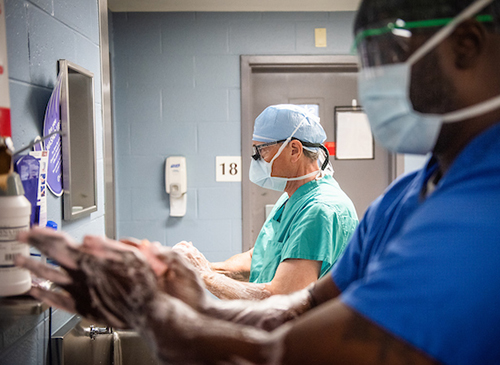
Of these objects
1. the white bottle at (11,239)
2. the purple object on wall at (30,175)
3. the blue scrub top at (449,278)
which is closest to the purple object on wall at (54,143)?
the purple object on wall at (30,175)

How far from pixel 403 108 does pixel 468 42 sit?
120 mm

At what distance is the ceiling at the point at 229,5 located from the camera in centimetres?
238

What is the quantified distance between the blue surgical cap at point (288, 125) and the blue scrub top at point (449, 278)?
1.02 m

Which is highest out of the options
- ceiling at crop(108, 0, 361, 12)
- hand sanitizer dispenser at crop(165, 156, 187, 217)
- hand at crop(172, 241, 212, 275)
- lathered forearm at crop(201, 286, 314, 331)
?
ceiling at crop(108, 0, 361, 12)

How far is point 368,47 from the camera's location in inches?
24.6

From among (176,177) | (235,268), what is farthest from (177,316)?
(176,177)

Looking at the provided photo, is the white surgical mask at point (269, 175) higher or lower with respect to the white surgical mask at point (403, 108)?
lower

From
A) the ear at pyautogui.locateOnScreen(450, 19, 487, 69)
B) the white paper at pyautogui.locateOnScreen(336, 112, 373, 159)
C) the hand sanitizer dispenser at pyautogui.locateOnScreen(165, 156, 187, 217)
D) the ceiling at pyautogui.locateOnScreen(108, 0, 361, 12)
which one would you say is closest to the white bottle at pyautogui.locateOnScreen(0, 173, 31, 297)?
the ear at pyautogui.locateOnScreen(450, 19, 487, 69)

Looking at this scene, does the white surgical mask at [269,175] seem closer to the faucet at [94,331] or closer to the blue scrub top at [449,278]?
the faucet at [94,331]

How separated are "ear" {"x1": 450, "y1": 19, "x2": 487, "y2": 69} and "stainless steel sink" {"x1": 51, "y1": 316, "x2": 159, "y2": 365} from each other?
1.11 metres

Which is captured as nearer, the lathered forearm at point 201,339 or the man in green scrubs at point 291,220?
the lathered forearm at point 201,339

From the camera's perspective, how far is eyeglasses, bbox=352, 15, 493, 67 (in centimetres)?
56

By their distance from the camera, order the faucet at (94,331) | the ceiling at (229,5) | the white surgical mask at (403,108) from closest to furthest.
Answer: the white surgical mask at (403,108)
the faucet at (94,331)
the ceiling at (229,5)

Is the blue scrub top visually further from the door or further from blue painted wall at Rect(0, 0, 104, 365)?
the door
